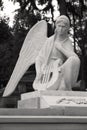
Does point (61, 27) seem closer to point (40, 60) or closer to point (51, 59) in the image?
point (51, 59)

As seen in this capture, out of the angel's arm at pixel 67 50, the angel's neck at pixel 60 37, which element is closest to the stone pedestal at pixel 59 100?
the angel's arm at pixel 67 50

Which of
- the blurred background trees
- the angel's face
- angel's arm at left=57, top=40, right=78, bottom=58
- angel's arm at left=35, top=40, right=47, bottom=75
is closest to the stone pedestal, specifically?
angel's arm at left=35, top=40, right=47, bottom=75

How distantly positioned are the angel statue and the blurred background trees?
30.3 ft

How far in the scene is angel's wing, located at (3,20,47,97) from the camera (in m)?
10.3

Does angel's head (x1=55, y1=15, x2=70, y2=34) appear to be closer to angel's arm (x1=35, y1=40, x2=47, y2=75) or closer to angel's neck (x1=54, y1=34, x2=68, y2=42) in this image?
angel's neck (x1=54, y1=34, x2=68, y2=42)

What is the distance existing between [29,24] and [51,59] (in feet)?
44.0

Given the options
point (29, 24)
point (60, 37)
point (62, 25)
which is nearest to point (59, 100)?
point (60, 37)

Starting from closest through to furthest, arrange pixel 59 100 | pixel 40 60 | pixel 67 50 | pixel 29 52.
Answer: pixel 59 100
pixel 67 50
pixel 40 60
pixel 29 52

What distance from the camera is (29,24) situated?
22.8 metres

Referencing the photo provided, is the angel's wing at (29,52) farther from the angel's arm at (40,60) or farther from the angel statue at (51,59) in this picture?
the angel's arm at (40,60)

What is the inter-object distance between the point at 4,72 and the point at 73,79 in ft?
53.3

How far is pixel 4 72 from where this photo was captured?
82.9 feet

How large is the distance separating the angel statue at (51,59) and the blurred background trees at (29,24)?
30.3 feet

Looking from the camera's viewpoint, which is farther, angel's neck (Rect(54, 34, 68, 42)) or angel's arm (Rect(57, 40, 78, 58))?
angel's neck (Rect(54, 34, 68, 42))
